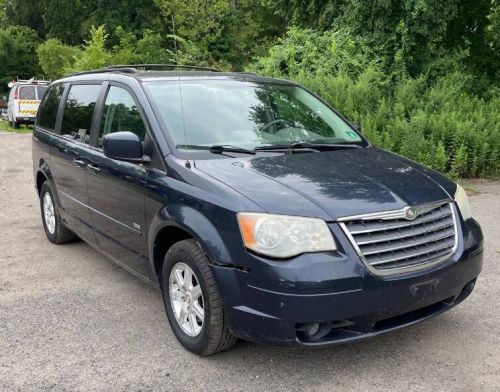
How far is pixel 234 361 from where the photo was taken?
359 centimetres

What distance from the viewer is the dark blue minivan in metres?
3.09

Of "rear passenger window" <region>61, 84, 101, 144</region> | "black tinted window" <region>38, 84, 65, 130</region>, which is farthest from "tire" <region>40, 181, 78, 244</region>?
"rear passenger window" <region>61, 84, 101, 144</region>

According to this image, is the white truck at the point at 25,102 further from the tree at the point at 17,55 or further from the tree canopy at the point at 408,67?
the tree at the point at 17,55

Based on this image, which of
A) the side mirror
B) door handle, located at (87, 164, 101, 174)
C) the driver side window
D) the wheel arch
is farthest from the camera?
door handle, located at (87, 164, 101, 174)

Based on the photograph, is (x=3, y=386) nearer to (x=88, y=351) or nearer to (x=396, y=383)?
(x=88, y=351)

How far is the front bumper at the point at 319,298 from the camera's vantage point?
3021 millimetres

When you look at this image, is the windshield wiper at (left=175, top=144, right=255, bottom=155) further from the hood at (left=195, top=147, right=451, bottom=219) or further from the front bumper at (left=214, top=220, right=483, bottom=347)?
the front bumper at (left=214, top=220, right=483, bottom=347)

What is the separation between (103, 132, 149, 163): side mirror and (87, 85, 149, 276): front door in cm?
15

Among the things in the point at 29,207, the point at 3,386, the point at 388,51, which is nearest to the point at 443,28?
the point at 388,51

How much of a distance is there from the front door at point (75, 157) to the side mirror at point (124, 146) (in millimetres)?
→ 1061

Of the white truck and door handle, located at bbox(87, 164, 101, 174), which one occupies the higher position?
door handle, located at bbox(87, 164, 101, 174)

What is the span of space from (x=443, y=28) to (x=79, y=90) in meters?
9.96

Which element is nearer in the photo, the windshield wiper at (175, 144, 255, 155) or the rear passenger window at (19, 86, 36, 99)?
the windshield wiper at (175, 144, 255, 155)

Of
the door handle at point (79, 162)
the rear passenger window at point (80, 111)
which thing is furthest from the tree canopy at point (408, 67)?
the door handle at point (79, 162)
